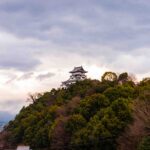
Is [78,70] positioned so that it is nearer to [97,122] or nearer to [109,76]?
[109,76]

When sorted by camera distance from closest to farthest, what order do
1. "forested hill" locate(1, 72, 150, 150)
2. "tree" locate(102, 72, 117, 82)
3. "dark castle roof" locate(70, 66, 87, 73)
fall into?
1. "forested hill" locate(1, 72, 150, 150)
2. "tree" locate(102, 72, 117, 82)
3. "dark castle roof" locate(70, 66, 87, 73)

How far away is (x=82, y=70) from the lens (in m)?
102

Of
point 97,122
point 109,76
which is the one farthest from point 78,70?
point 97,122

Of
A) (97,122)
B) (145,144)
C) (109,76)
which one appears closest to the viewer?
(145,144)

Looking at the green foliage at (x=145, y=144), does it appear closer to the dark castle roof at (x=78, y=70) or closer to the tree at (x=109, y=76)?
the tree at (x=109, y=76)

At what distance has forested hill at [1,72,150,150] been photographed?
41.1 m

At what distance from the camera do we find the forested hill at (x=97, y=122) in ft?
135

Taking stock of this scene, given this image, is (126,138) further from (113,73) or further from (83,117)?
(113,73)

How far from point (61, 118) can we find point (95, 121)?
889 centimetres

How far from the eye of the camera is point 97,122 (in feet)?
153

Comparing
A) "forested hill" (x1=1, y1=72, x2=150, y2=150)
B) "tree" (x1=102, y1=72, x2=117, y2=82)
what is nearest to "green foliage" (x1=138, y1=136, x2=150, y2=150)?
"forested hill" (x1=1, y1=72, x2=150, y2=150)

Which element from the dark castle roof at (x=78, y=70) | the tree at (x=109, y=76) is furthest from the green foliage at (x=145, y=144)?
the dark castle roof at (x=78, y=70)

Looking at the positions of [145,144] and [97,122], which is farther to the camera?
[97,122]

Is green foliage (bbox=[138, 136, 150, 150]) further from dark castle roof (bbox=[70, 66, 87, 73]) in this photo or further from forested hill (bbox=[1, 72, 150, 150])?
dark castle roof (bbox=[70, 66, 87, 73])
